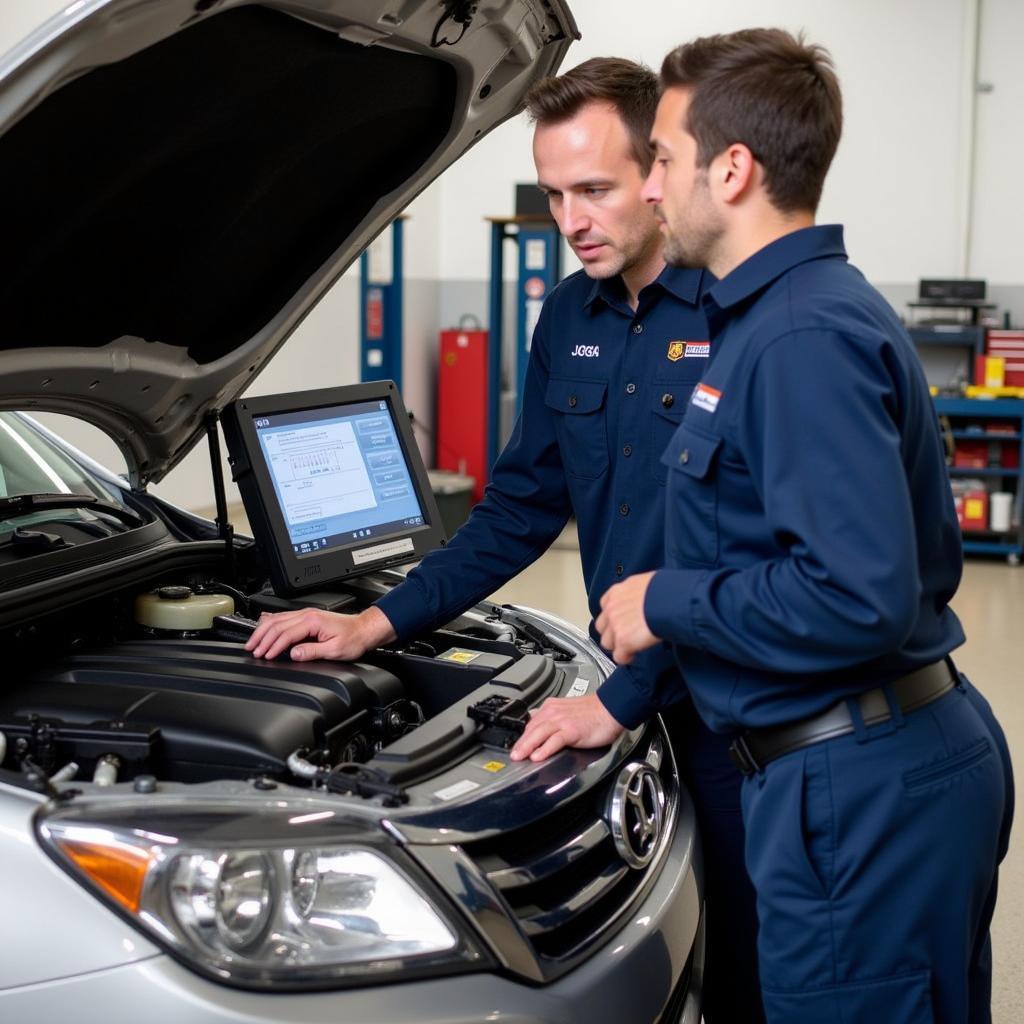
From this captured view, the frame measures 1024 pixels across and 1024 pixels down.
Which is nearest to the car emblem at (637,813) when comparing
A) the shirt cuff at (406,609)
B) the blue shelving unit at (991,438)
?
the shirt cuff at (406,609)

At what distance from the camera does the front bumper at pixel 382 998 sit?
1002 mm

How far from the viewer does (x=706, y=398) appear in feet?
3.90

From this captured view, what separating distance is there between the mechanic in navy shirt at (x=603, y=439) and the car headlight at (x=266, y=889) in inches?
15.6

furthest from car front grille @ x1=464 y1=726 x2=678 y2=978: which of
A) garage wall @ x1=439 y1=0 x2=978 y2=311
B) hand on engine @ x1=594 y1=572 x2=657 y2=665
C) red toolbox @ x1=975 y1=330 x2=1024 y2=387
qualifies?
garage wall @ x1=439 y1=0 x2=978 y2=311

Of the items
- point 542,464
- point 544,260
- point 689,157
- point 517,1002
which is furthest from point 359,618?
point 544,260

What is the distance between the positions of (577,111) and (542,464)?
48cm

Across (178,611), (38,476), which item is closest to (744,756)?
(178,611)

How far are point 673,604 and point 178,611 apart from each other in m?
Answer: 0.81

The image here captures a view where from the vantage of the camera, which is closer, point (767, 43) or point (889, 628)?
point (889, 628)

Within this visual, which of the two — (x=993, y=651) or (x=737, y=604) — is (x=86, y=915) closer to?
(x=737, y=604)

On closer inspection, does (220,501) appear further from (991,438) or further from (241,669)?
(991,438)

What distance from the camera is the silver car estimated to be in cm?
106

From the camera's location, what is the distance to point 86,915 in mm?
1031

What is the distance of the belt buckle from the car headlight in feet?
1.03
